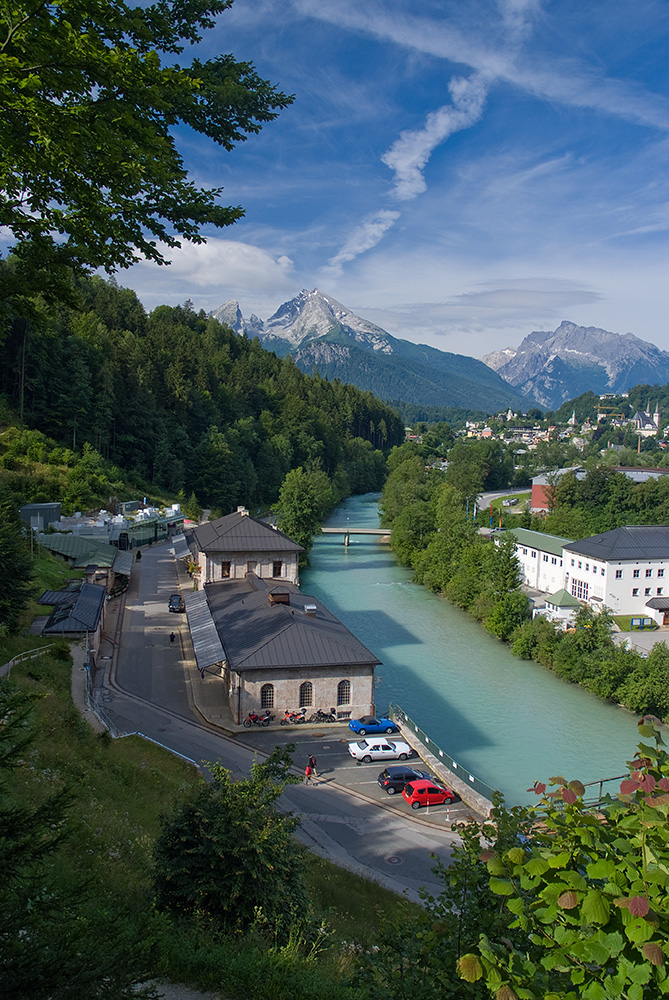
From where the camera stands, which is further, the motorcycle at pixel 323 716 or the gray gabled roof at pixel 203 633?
the gray gabled roof at pixel 203 633

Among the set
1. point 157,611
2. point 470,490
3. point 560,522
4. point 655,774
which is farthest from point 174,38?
point 470,490

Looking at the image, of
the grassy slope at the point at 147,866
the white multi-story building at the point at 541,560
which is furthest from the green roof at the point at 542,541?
the grassy slope at the point at 147,866

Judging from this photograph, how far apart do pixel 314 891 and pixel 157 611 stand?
974 inches

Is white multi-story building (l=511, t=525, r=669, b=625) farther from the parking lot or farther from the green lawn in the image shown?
the parking lot

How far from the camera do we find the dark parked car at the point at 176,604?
34.3m

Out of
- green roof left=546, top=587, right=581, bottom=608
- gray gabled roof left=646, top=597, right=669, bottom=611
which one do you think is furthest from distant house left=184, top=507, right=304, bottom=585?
gray gabled roof left=646, top=597, right=669, bottom=611

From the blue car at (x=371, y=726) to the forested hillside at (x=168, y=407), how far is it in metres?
26.0

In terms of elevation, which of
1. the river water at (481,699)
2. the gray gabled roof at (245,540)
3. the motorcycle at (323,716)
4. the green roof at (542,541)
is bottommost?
the river water at (481,699)

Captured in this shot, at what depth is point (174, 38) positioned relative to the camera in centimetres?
735

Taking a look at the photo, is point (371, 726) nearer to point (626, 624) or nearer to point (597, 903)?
point (597, 903)

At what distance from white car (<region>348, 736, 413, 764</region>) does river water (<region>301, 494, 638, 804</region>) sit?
10.6 ft

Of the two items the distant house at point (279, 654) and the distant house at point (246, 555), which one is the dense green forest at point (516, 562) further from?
the distant house at point (279, 654)

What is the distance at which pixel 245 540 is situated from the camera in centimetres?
3366

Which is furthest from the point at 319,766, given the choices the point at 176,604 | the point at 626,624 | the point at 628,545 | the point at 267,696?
the point at 628,545
